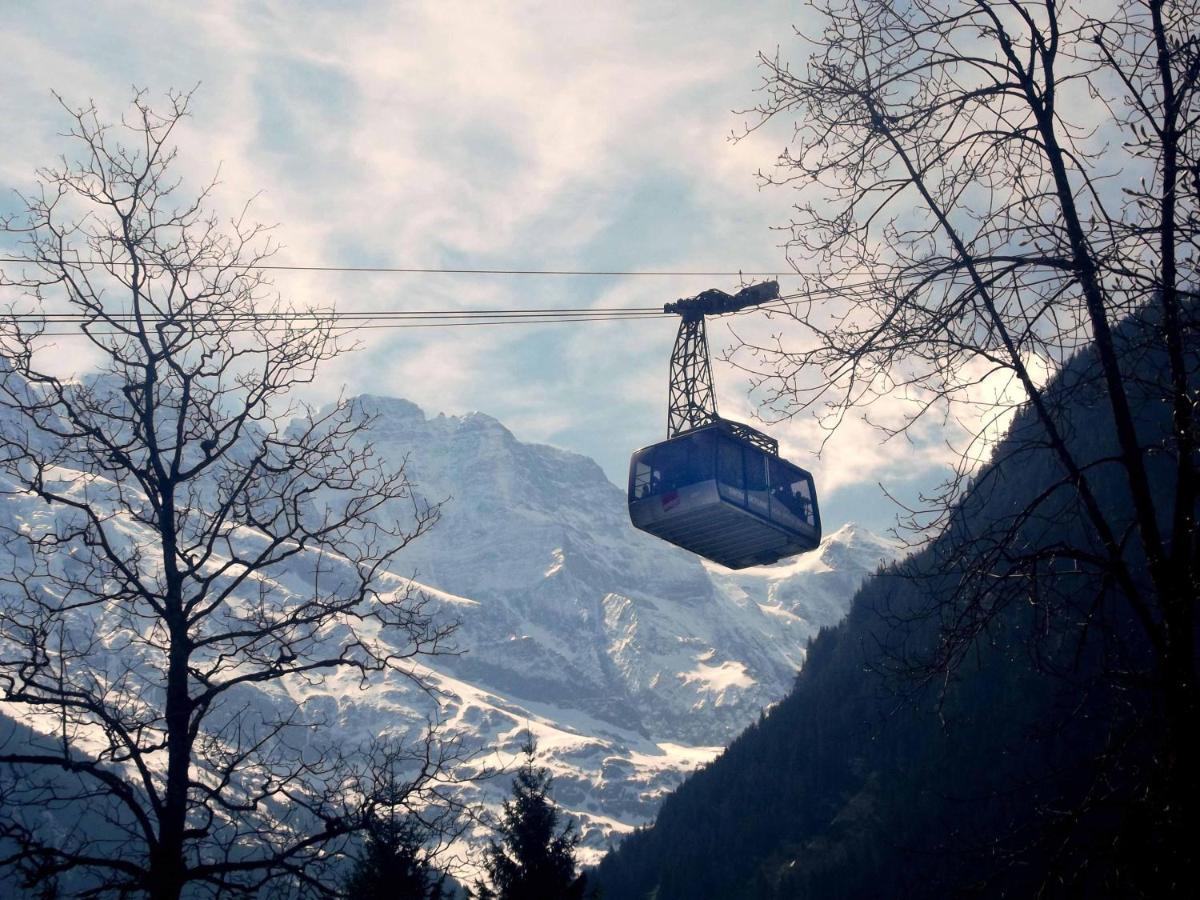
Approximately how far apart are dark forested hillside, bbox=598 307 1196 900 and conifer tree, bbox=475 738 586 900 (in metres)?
8.59

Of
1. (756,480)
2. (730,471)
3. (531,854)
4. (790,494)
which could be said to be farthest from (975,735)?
(730,471)

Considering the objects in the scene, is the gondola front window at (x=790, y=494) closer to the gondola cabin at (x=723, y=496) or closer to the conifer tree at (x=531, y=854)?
the gondola cabin at (x=723, y=496)

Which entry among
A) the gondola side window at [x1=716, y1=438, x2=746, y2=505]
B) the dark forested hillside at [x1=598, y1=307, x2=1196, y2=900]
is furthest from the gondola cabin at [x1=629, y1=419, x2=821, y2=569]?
the dark forested hillside at [x1=598, y1=307, x2=1196, y2=900]

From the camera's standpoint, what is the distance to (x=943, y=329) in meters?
8.59

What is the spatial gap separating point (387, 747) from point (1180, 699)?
29.4ft

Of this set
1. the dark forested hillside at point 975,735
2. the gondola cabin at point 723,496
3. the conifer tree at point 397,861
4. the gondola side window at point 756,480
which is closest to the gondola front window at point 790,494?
the gondola cabin at point 723,496

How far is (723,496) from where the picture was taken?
22109mm

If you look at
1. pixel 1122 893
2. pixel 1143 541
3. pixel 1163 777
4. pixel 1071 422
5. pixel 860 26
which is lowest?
pixel 1122 893

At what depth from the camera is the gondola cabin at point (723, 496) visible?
73.5 ft

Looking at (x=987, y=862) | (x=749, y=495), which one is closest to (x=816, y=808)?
(x=749, y=495)

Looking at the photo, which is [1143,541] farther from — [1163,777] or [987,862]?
[987,862]

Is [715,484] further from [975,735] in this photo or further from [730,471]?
[975,735]

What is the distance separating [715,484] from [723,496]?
282mm

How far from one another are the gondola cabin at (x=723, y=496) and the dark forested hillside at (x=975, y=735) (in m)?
3.54
